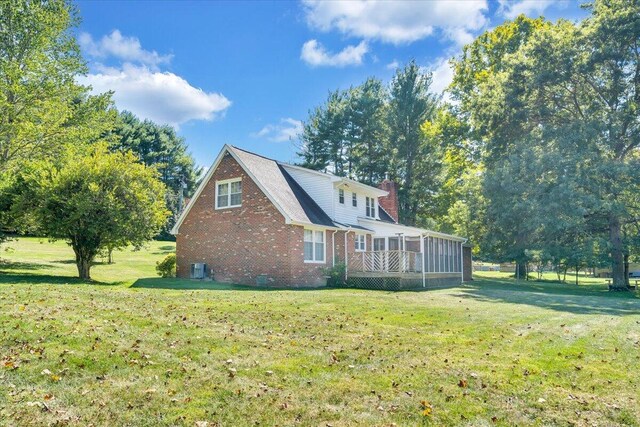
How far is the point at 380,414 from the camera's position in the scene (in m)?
5.09

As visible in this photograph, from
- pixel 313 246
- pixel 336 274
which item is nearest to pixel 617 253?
pixel 336 274

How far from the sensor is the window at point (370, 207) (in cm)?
2893

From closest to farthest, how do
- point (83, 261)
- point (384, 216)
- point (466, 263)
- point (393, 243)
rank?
point (83, 261) → point (393, 243) → point (384, 216) → point (466, 263)

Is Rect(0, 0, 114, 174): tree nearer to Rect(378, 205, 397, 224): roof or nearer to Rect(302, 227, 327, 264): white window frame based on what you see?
Rect(302, 227, 327, 264): white window frame

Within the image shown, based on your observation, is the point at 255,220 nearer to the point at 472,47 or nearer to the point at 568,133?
the point at 568,133

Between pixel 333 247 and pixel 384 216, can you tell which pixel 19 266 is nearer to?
pixel 333 247

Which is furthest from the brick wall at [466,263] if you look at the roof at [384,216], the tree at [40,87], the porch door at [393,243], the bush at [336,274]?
the tree at [40,87]

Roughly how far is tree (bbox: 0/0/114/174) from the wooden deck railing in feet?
50.8

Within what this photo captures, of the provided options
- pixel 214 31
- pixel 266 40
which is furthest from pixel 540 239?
pixel 214 31

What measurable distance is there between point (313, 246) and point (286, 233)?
2.18 m

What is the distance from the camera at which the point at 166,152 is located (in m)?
60.9

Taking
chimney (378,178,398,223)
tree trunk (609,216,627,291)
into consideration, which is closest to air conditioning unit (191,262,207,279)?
chimney (378,178,398,223)

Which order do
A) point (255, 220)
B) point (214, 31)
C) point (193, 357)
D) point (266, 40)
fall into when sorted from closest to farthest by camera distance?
point (193, 357)
point (214, 31)
point (266, 40)
point (255, 220)

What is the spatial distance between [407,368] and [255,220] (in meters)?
15.5
